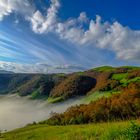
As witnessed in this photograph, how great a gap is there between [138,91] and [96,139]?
4738 inches

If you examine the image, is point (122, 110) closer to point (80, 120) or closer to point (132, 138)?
point (80, 120)

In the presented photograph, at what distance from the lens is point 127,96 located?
418 ft

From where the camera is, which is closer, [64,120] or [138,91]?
[64,120]

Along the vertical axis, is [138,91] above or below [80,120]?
above

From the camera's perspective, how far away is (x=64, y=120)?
Result: 126 meters

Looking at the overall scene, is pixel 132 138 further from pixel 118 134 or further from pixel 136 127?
pixel 118 134

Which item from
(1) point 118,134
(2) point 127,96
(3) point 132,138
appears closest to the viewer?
(3) point 132,138

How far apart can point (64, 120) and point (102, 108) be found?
16869 millimetres

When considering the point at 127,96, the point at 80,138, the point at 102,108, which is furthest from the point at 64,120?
Answer: the point at 80,138

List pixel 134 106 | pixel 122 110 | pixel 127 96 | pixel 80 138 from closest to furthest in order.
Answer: pixel 80 138, pixel 122 110, pixel 134 106, pixel 127 96

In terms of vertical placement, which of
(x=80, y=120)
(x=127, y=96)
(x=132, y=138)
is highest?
(x=127, y=96)

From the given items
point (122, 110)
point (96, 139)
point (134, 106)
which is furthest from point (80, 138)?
point (134, 106)

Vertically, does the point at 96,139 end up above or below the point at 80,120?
below

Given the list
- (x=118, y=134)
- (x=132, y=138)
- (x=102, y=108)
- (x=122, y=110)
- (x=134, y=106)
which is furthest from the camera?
(x=102, y=108)
